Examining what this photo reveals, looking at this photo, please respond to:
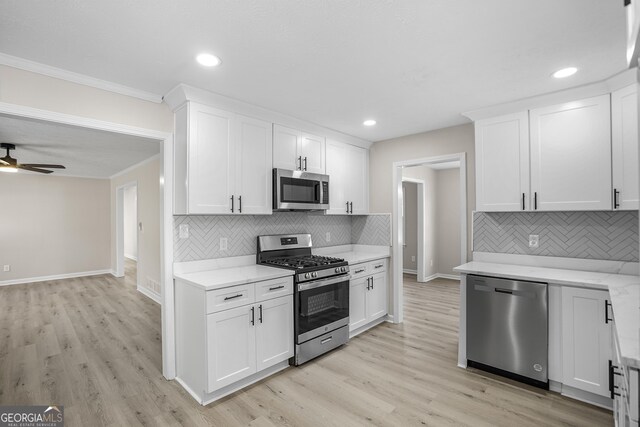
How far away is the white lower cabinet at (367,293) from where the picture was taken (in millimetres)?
3699

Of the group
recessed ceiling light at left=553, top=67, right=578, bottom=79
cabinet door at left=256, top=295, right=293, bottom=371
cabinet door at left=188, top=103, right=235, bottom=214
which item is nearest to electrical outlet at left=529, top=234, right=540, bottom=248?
recessed ceiling light at left=553, top=67, right=578, bottom=79

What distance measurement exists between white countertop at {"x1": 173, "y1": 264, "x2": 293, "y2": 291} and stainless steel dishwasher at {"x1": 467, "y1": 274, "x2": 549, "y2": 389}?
5.76ft

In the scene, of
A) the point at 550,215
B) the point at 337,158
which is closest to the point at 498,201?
the point at 550,215

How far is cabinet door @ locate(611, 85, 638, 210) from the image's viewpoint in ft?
7.91

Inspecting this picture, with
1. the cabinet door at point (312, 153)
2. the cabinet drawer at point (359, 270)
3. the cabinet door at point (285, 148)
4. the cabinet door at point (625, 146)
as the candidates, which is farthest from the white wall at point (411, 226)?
the cabinet door at point (625, 146)

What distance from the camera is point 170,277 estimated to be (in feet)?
9.16

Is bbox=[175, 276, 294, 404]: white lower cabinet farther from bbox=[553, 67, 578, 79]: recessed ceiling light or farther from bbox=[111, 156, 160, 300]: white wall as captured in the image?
bbox=[111, 156, 160, 300]: white wall

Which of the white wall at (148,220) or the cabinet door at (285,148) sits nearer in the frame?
the cabinet door at (285,148)

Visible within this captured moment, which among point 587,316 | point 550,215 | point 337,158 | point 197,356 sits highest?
point 337,158

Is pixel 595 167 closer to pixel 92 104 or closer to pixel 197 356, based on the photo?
pixel 197 356

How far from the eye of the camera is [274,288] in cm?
281

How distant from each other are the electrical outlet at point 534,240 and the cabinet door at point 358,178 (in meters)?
1.98

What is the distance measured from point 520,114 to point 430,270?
4573 mm

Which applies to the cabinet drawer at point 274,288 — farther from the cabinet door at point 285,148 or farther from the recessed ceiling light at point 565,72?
the recessed ceiling light at point 565,72
